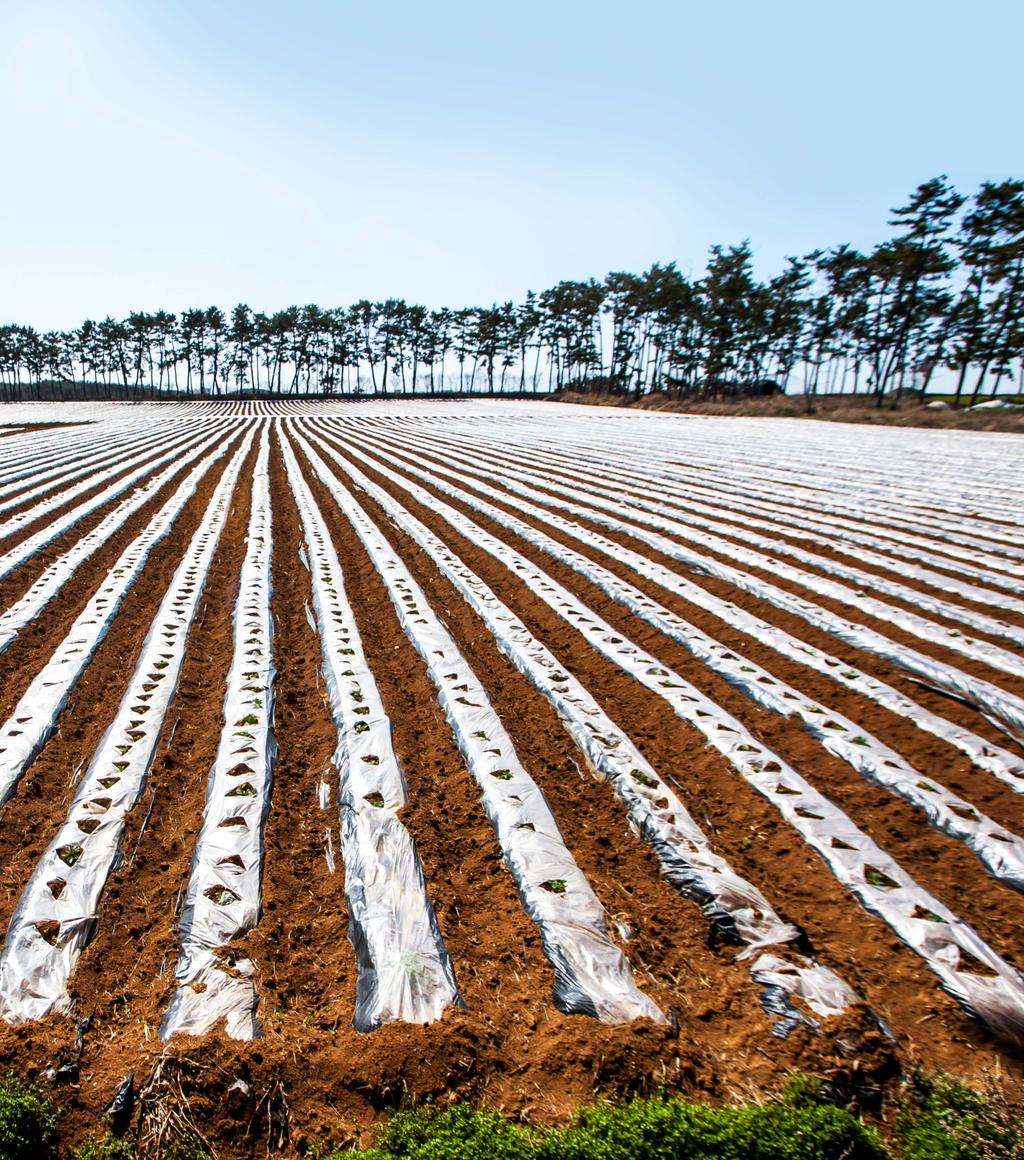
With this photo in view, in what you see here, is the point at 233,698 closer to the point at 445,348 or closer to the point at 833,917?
the point at 833,917

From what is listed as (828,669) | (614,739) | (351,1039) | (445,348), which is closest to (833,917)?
(614,739)

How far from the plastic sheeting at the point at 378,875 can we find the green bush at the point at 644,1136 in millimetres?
408

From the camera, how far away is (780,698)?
203 inches

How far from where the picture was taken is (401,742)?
459 cm

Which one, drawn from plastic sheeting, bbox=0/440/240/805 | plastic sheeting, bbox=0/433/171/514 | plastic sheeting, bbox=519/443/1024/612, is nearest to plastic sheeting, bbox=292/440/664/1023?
plastic sheeting, bbox=0/440/240/805

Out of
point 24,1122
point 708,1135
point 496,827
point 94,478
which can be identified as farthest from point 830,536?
point 94,478

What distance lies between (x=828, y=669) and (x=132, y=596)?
7.13 metres

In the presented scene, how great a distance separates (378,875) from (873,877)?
8.11 feet

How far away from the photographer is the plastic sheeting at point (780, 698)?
11.8ft

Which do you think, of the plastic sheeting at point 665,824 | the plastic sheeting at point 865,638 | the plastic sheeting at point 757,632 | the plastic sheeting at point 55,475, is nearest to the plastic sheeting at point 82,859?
the plastic sheeting at point 665,824

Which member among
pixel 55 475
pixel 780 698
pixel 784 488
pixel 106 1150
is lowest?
pixel 106 1150

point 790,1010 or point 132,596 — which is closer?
point 790,1010

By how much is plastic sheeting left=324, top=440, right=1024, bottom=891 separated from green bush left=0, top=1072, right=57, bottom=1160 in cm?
418

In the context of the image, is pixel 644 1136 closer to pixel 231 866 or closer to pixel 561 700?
pixel 231 866
